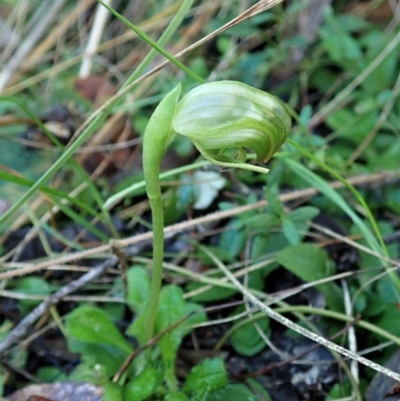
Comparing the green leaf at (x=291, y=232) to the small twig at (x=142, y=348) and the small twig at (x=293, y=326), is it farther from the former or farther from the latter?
the small twig at (x=142, y=348)

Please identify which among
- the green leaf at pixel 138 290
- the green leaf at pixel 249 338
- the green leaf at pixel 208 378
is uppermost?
the green leaf at pixel 138 290

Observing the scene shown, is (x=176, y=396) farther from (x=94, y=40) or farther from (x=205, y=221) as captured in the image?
(x=94, y=40)

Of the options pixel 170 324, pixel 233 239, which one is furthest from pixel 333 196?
pixel 170 324

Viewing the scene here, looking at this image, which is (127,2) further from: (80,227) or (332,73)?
(80,227)

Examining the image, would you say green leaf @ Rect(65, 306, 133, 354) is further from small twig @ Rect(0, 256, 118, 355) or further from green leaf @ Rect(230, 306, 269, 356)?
green leaf @ Rect(230, 306, 269, 356)

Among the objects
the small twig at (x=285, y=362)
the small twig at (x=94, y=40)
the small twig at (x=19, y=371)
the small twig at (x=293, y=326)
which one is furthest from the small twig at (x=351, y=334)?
the small twig at (x=94, y=40)

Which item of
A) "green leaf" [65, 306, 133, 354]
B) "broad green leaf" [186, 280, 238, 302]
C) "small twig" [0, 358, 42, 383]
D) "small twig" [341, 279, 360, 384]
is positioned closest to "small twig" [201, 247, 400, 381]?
"broad green leaf" [186, 280, 238, 302]

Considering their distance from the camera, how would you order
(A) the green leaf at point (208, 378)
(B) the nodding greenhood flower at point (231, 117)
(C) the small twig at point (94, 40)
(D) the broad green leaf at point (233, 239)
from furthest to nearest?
(C) the small twig at point (94, 40) < (D) the broad green leaf at point (233, 239) < (A) the green leaf at point (208, 378) < (B) the nodding greenhood flower at point (231, 117)
